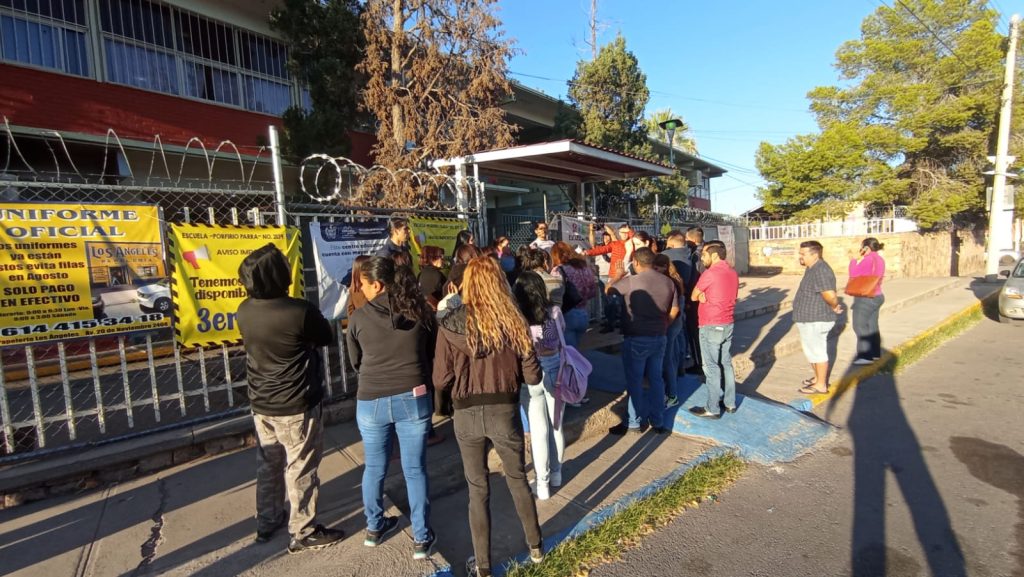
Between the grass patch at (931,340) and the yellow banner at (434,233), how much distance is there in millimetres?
6506

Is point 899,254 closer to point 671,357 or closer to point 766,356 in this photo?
point 766,356

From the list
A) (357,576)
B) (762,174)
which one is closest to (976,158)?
(762,174)

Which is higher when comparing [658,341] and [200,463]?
[658,341]

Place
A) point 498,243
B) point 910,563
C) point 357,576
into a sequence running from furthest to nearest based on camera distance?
point 498,243 → point 910,563 → point 357,576

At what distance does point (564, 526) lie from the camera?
3438 mm

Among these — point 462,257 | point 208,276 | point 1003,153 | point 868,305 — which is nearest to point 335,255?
point 208,276

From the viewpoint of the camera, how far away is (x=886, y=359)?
25.1ft

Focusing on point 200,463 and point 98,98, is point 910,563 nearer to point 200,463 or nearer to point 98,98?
point 200,463

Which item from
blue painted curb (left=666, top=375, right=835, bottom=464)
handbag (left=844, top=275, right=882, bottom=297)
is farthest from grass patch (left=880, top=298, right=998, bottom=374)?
blue painted curb (left=666, top=375, right=835, bottom=464)

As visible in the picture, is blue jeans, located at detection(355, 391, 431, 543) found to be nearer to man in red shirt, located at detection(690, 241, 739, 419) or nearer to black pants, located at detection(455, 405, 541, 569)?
black pants, located at detection(455, 405, 541, 569)

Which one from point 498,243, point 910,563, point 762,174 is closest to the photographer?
point 910,563

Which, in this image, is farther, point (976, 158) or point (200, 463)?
point (976, 158)

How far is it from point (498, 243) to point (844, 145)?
Result: 21223 mm

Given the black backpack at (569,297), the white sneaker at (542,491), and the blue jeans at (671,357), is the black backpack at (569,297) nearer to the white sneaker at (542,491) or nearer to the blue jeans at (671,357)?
the blue jeans at (671,357)
